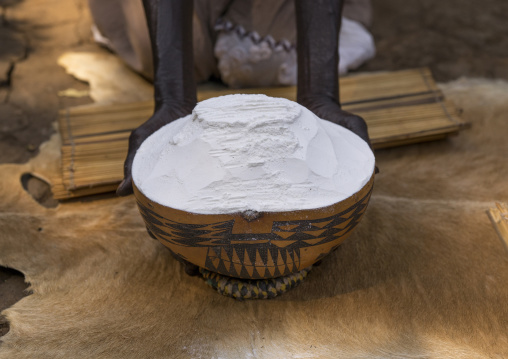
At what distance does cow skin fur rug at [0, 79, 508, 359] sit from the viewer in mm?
1378

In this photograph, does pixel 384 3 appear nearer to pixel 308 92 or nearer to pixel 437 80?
pixel 437 80

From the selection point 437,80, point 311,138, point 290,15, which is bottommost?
point 437,80

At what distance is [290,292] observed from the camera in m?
1.54

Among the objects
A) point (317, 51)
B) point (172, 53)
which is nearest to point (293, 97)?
point (317, 51)

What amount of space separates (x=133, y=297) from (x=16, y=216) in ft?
1.90

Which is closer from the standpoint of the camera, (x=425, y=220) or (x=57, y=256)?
(x=57, y=256)

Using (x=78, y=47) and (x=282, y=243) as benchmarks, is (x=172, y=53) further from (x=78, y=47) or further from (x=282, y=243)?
(x=78, y=47)

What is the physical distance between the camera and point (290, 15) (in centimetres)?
262

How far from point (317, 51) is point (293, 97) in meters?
0.53

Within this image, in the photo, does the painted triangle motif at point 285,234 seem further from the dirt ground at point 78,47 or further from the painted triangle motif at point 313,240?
the dirt ground at point 78,47

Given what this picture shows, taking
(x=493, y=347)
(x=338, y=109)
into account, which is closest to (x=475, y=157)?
(x=338, y=109)

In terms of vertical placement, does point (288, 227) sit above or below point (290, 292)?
above

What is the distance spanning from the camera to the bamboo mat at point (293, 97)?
6.48 feet

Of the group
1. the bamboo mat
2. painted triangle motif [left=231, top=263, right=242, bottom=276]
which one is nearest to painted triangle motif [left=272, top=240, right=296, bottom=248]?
painted triangle motif [left=231, top=263, right=242, bottom=276]
